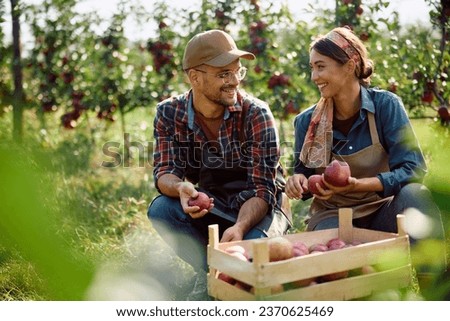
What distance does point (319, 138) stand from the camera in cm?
248

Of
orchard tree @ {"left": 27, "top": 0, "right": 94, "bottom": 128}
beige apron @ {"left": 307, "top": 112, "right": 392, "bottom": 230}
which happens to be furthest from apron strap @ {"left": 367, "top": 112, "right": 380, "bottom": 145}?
orchard tree @ {"left": 27, "top": 0, "right": 94, "bottom": 128}

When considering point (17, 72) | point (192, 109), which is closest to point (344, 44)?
point (192, 109)

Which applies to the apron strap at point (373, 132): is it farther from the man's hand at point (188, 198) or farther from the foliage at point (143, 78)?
the man's hand at point (188, 198)

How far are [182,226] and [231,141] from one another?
43 centimetres

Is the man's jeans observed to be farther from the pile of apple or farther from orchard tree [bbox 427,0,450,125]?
orchard tree [bbox 427,0,450,125]

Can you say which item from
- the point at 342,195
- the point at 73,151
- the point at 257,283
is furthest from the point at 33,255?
the point at 73,151

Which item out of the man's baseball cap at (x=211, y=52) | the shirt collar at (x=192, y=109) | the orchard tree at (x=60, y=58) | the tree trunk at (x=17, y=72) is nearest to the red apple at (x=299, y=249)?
the shirt collar at (x=192, y=109)

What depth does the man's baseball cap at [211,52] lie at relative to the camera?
8.38 feet

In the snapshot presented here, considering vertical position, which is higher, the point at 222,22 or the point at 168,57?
the point at 222,22

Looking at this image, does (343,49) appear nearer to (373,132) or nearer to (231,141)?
(373,132)

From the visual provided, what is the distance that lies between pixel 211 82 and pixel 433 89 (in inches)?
61.5

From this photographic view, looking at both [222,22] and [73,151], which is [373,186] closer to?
[222,22]

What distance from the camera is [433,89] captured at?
348 centimetres
